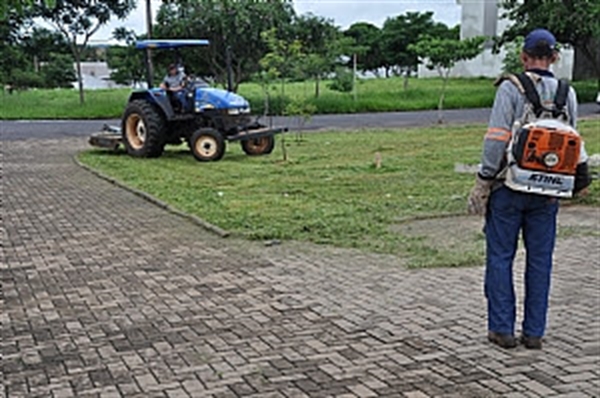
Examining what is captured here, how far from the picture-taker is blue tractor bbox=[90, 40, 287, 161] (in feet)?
52.6

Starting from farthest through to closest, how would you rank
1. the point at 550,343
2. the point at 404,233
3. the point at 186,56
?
the point at 186,56
the point at 404,233
the point at 550,343

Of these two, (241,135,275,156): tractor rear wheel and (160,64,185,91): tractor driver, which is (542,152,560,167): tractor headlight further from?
(241,135,275,156): tractor rear wheel

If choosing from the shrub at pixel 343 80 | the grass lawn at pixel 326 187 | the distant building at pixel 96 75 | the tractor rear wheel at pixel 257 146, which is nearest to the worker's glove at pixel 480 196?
the grass lawn at pixel 326 187

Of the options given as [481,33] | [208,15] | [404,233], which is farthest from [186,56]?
[481,33]

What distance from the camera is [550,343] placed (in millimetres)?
5219

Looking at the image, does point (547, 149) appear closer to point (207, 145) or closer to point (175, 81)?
point (207, 145)

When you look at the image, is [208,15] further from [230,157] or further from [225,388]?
[225,388]

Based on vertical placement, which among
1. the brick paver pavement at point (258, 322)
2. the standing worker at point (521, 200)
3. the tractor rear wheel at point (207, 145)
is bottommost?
the brick paver pavement at point (258, 322)

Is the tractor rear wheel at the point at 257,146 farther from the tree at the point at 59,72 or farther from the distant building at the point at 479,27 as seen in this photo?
the distant building at the point at 479,27

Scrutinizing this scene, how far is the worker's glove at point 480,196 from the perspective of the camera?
503 centimetres

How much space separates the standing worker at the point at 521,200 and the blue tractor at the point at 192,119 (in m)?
11.3

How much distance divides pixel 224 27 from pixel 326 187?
68.4 feet

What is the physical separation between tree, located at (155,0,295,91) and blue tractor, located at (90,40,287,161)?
15026mm

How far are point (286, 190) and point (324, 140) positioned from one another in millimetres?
9179
